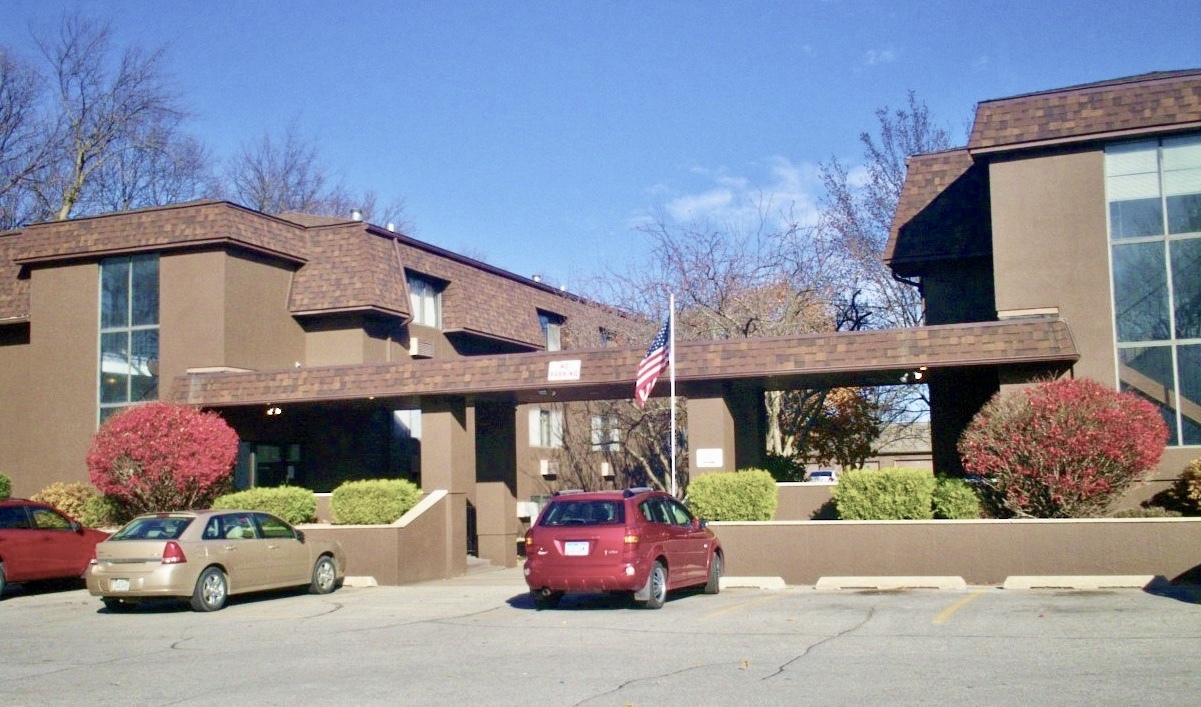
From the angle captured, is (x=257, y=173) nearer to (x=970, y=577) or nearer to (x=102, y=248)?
(x=102, y=248)

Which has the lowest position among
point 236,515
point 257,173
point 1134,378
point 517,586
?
point 517,586

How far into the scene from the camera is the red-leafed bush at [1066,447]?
18.0 metres

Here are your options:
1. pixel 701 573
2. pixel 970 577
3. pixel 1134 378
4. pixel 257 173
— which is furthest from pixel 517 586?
pixel 257 173

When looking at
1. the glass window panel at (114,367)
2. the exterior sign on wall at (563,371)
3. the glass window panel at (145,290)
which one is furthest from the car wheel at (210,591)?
the glass window panel at (114,367)

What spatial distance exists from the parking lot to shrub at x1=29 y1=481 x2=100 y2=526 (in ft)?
27.2

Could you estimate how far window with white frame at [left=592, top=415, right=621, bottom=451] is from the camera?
35.1m

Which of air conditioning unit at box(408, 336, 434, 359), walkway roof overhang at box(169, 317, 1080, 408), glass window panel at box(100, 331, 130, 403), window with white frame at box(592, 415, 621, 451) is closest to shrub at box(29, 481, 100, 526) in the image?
glass window panel at box(100, 331, 130, 403)

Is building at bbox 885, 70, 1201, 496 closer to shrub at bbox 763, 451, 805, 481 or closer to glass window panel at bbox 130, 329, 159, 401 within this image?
shrub at bbox 763, 451, 805, 481

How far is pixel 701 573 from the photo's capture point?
17.4 m

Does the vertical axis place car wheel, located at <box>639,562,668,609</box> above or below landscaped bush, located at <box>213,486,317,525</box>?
below

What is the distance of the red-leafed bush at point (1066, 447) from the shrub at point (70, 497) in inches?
724

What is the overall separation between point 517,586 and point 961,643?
33.5 ft

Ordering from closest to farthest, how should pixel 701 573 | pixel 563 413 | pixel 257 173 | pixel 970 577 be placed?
pixel 701 573 → pixel 970 577 → pixel 563 413 → pixel 257 173

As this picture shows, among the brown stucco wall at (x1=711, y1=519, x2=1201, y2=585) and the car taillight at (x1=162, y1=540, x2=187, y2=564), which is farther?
the brown stucco wall at (x1=711, y1=519, x2=1201, y2=585)
